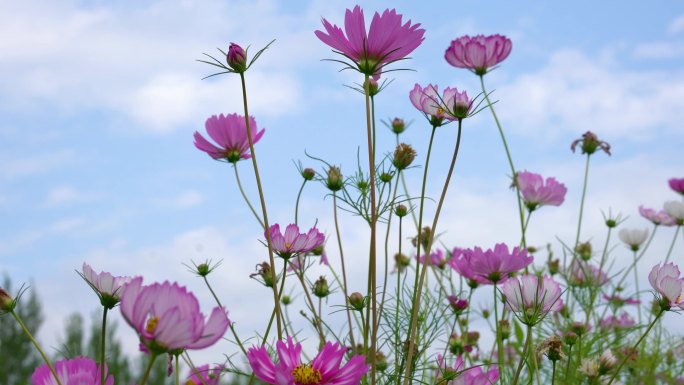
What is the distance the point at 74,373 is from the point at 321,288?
2.16 feet

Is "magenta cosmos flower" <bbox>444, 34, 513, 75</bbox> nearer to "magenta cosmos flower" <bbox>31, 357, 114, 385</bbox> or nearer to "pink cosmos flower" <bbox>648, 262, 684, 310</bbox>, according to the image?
"pink cosmos flower" <bbox>648, 262, 684, 310</bbox>

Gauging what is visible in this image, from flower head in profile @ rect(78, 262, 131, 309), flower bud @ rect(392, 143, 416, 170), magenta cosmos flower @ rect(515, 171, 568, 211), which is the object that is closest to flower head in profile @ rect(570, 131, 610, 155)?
magenta cosmos flower @ rect(515, 171, 568, 211)

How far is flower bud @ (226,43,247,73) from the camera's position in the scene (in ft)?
3.25

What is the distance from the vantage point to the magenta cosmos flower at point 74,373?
85cm

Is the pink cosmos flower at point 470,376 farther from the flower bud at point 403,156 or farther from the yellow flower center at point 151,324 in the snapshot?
the yellow flower center at point 151,324

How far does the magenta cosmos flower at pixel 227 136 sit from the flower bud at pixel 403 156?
235 millimetres

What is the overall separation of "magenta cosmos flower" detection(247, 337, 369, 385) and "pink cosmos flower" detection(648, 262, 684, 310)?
0.56m

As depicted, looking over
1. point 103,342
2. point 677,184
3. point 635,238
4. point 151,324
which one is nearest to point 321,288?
point 103,342

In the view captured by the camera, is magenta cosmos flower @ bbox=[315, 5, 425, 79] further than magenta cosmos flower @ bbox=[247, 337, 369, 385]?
Yes

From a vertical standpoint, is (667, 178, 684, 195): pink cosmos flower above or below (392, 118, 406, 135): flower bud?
above

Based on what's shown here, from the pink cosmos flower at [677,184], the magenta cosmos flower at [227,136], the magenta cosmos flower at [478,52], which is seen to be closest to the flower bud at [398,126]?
the magenta cosmos flower at [478,52]

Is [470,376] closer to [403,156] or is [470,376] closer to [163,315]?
[403,156]

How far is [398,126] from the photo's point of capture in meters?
1.67

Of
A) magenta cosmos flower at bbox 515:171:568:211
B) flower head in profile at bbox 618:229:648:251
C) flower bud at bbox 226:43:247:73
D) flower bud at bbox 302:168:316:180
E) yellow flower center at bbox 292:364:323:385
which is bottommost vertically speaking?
yellow flower center at bbox 292:364:323:385
